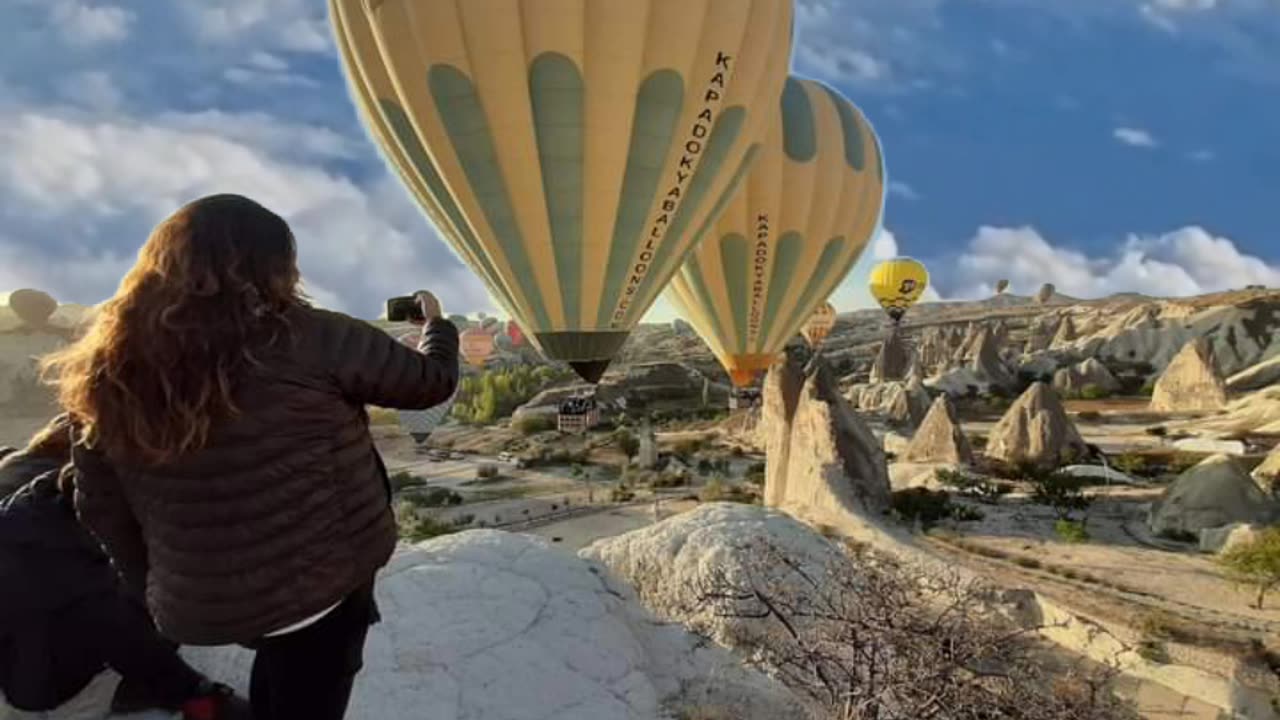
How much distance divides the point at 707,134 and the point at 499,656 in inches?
367

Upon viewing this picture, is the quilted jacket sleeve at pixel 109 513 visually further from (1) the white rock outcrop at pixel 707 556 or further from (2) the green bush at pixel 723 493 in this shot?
(2) the green bush at pixel 723 493

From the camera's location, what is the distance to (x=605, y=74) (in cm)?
1131

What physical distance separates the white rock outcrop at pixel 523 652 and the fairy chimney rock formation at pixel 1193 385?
1522 inches

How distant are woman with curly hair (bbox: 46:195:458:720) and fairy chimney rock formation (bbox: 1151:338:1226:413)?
4176cm

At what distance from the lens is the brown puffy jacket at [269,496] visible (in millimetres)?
1917

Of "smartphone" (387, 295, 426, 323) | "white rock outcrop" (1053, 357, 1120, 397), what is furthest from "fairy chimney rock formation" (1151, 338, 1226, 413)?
"smartphone" (387, 295, 426, 323)

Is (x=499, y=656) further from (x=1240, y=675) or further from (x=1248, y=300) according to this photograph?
(x=1248, y=300)

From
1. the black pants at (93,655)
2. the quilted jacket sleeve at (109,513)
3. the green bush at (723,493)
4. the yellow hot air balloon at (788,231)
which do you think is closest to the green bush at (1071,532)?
the yellow hot air balloon at (788,231)

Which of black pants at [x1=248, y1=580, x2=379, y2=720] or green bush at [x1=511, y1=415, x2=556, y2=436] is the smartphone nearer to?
black pants at [x1=248, y1=580, x2=379, y2=720]

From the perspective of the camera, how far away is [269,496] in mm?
1952

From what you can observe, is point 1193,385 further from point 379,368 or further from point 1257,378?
point 379,368

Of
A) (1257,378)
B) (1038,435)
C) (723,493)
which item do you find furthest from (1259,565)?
(1257,378)

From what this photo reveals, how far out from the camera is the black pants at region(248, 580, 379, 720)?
7.45ft

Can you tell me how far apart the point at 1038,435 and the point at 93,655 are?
25.9 meters
